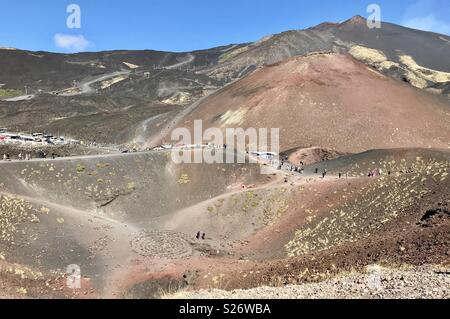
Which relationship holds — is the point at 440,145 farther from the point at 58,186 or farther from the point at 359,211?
the point at 58,186

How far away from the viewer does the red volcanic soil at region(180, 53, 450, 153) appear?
91000 millimetres

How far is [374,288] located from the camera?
2094cm

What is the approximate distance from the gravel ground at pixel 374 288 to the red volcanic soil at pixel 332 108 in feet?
212

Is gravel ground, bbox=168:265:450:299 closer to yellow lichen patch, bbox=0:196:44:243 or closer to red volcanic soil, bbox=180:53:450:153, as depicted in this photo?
yellow lichen patch, bbox=0:196:44:243

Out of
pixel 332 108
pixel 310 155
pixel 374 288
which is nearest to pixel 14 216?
pixel 374 288

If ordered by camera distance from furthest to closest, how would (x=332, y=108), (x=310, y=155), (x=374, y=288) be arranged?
1. (x=332, y=108)
2. (x=310, y=155)
3. (x=374, y=288)

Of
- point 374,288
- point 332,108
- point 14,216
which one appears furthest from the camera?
point 332,108

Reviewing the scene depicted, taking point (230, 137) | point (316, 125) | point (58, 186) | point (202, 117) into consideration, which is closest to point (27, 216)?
point (58, 186)

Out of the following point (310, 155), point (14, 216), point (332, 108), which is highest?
point (332, 108)

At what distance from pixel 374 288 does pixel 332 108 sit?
83.0 meters

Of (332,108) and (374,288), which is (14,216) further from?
(332,108)

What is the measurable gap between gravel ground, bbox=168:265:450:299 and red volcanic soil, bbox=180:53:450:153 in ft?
212

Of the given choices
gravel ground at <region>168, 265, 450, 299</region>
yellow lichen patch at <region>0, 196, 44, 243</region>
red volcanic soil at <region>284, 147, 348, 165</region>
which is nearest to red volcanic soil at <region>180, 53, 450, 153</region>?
red volcanic soil at <region>284, 147, 348, 165</region>
